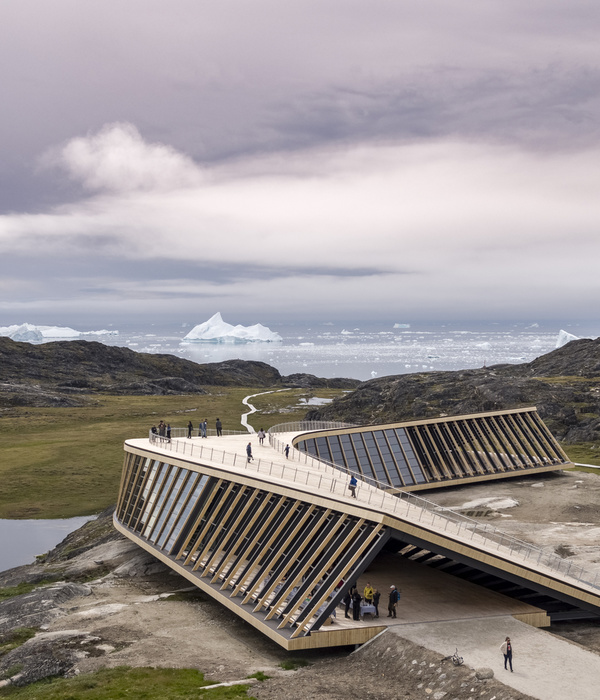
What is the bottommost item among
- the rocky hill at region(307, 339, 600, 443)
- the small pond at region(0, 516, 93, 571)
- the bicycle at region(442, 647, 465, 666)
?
the small pond at region(0, 516, 93, 571)

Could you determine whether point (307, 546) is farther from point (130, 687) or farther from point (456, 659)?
point (130, 687)

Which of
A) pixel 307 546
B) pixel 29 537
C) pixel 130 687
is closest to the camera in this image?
pixel 130 687

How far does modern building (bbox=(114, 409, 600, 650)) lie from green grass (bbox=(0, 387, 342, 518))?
28321 mm

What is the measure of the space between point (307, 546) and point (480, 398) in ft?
287

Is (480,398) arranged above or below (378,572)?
above

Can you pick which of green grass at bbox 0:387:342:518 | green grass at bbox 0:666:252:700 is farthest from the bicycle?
green grass at bbox 0:387:342:518

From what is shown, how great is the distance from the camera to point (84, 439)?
105688 millimetres

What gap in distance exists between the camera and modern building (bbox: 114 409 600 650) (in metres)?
29.8

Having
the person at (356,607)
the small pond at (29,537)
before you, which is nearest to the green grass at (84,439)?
the small pond at (29,537)

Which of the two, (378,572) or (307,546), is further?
(378,572)

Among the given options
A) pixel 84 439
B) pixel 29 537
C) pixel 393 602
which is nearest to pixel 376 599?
pixel 393 602

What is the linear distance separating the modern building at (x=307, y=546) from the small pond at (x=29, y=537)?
13.5 m

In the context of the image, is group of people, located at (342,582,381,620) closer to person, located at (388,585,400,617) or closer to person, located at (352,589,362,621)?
person, located at (352,589,362,621)

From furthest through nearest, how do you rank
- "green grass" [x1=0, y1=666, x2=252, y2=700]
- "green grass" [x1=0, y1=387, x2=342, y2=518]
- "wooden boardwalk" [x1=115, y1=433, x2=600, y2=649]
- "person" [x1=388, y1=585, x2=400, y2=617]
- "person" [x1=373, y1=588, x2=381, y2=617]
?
1. "green grass" [x1=0, y1=387, x2=342, y2=518]
2. "person" [x1=373, y1=588, x2=381, y2=617]
3. "person" [x1=388, y1=585, x2=400, y2=617]
4. "wooden boardwalk" [x1=115, y1=433, x2=600, y2=649]
5. "green grass" [x1=0, y1=666, x2=252, y2=700]
